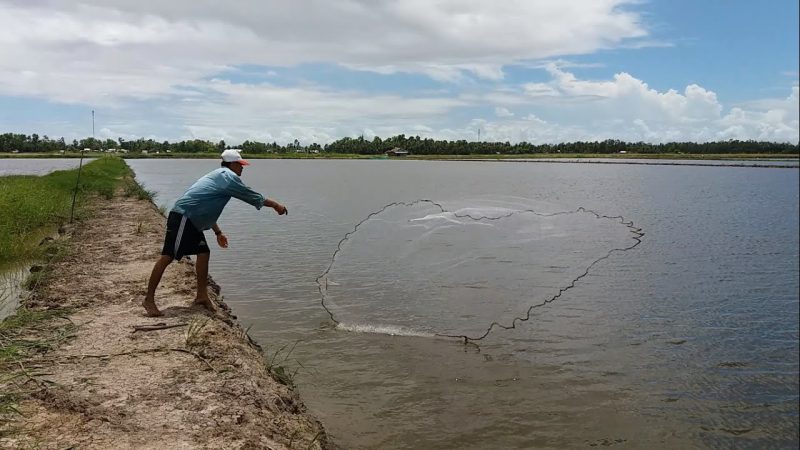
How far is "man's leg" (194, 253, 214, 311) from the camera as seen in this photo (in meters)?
6.22

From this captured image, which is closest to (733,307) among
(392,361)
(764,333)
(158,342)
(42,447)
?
(764,333)

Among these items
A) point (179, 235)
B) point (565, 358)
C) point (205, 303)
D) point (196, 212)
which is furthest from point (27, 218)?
point (565, 358)

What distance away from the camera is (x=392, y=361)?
23.1 feet

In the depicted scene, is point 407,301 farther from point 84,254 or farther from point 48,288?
point 84,254

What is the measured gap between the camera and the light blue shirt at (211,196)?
5.91m

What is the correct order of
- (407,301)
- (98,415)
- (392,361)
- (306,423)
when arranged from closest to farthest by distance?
(98,415), (306,423), (392,361), (407,301)

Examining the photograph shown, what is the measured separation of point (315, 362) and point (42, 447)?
12.8 feet

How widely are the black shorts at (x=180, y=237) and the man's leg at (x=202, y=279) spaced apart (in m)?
0.17

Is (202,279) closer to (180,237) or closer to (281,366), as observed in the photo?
(180,237)

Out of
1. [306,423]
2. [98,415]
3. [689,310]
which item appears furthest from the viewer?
[689,310]

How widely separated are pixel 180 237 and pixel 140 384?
199 centimetres

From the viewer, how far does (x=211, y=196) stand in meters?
6.00

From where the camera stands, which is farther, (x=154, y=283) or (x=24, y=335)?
(x=154, y=283)

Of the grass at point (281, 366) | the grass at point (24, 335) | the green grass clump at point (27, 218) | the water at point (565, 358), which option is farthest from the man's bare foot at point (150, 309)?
the green grass clump at point (27, 218)
